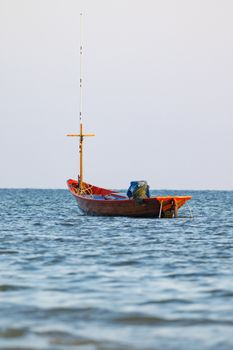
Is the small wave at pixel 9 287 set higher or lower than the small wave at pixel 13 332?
higher

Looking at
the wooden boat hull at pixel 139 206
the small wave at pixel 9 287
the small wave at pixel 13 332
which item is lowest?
the small wave at pixel 13 332

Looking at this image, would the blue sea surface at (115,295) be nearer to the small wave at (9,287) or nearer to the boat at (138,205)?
the small wave at (9,287)

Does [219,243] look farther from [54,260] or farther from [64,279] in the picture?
[64,279]

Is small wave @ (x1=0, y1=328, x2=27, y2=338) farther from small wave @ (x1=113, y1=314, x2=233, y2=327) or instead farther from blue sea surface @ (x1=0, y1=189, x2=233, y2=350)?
small wave @ (x1=113, y1=314, x2=233, y2=327)

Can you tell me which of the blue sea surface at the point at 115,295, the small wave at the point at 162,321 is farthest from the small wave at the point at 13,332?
the small wave at the point at 162,321

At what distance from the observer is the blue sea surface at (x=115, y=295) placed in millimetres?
10469

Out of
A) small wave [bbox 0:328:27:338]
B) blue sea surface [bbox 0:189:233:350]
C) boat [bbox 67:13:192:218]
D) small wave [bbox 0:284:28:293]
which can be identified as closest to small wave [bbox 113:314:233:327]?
blue sea surface [bbox 0:189:233:350]

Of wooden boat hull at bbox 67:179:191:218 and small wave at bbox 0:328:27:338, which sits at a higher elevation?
wooden boat hull at bbox 67:179:191:218

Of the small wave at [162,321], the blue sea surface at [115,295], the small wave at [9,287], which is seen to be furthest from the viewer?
the small wave at [9,287]

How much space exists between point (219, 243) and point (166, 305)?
14078 mm

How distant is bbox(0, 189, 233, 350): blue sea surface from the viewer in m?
10.5

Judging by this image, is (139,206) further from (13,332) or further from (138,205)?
(13,332)

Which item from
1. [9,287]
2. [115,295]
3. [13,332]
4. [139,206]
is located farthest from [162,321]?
[139,206]

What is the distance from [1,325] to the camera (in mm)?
11234
